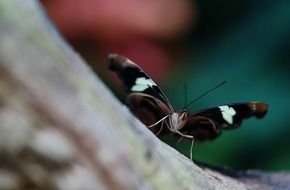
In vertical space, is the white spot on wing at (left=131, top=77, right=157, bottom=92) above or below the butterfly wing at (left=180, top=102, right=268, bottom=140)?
above

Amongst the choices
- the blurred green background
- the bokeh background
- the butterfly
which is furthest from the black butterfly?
the blurred green background

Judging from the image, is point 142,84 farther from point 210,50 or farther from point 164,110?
point 210,50

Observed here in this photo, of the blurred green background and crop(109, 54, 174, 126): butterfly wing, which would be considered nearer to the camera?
crop(109, 54, 174, 126): butterfly wing

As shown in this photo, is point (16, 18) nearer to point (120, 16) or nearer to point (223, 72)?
point (120, 16)

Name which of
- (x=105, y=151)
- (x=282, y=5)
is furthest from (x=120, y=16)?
(x=105, y=151)

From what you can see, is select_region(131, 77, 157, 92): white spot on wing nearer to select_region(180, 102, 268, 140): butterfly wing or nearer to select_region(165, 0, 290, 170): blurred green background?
select_region(180, 102, 268, 140): butterfly wing

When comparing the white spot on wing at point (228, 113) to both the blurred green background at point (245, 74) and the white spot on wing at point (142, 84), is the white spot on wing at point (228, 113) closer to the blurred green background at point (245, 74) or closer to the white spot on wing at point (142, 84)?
the white spot on wing at point (142, 84)

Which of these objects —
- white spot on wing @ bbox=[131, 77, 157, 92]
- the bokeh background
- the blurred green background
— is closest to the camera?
white spot on wing @ bbox=[131, 77, 157, 92]

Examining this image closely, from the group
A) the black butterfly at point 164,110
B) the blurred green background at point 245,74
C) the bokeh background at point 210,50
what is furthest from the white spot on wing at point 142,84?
the blurred green background at point 245,74
